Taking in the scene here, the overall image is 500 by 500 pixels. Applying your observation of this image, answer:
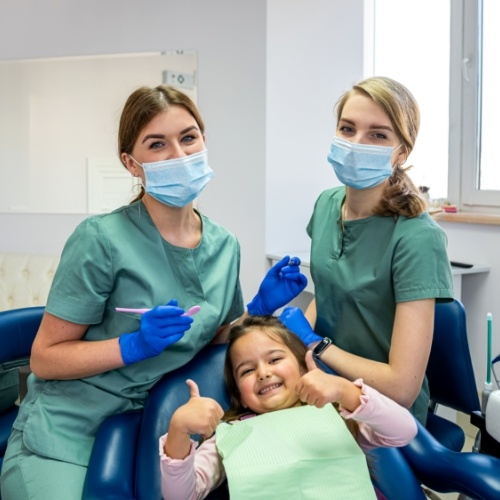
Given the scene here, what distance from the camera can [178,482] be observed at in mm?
1043

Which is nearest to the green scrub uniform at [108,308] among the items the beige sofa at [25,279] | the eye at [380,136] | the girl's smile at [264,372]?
the girl's smile at [264,372]

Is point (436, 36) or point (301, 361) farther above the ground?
point (436, 36)

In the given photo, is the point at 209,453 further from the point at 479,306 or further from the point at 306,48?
the point at 306,48

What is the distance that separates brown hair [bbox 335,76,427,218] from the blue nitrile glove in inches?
13.1

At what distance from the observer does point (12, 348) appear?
160 cm

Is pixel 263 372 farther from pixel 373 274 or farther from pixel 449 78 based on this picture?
pixel 449 78

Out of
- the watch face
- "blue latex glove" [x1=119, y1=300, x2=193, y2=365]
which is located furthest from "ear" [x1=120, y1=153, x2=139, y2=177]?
the watch face

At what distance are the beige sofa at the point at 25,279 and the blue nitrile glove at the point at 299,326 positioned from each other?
6.08ft

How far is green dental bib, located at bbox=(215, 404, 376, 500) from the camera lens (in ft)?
3.54

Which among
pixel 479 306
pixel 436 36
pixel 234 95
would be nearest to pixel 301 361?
pixel 479 306

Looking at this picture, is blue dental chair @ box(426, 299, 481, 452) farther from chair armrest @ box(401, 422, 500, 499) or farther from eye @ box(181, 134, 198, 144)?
eye @ box(181, 134, 198, 144)

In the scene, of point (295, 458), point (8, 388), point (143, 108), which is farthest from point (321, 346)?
point (8, 388)

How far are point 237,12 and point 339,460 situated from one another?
2.43m

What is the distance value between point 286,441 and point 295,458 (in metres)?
0.04
